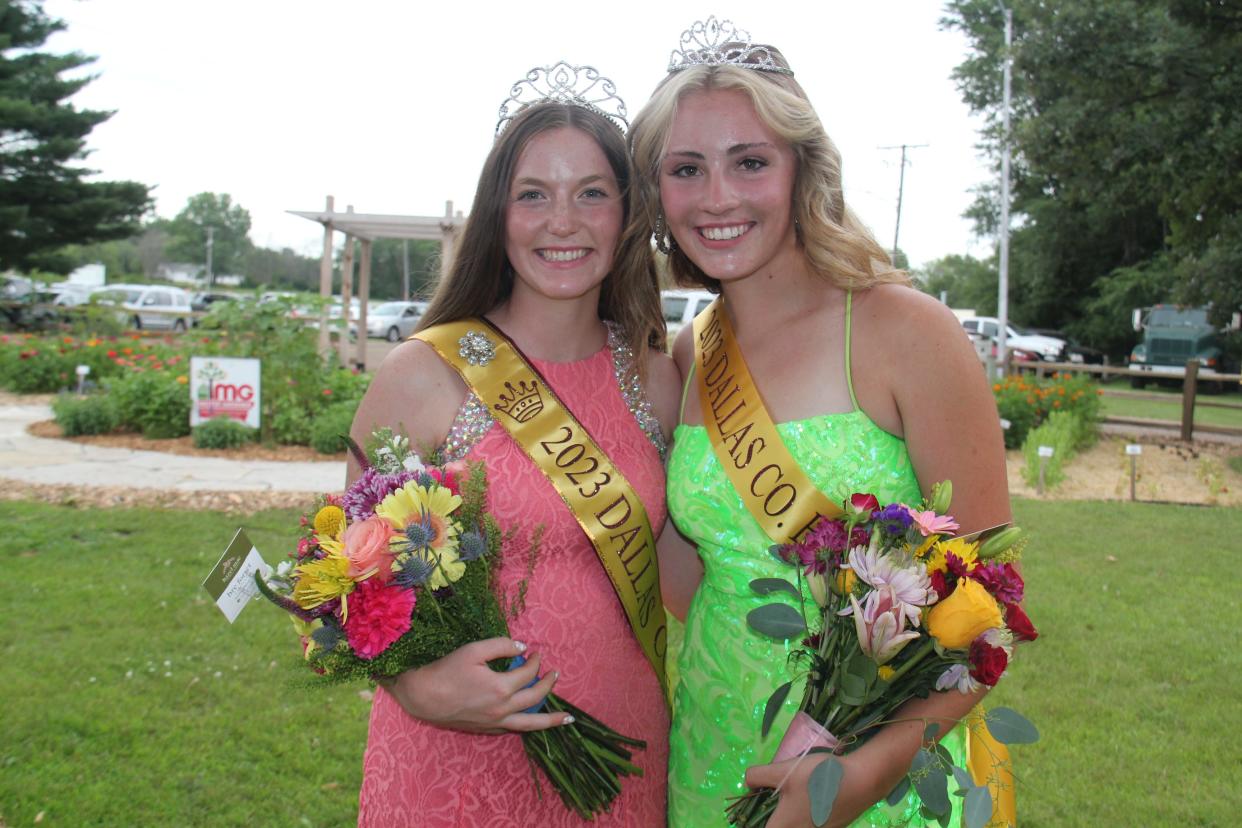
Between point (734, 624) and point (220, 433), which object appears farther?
point (220, 433)

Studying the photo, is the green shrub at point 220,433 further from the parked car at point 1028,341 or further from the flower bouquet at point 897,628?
the parked car at point 1028,341

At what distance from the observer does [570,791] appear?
170cm

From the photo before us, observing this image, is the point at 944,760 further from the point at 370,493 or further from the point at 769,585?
the point at 370,493

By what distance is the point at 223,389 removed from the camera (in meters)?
8.18

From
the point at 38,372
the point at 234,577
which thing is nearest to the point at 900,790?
the point at 234,577

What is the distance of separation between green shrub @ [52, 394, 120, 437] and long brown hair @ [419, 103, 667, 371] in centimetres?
782

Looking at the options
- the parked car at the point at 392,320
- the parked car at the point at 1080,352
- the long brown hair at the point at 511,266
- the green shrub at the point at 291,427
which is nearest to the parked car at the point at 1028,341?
the parked car at the point at 1080,352

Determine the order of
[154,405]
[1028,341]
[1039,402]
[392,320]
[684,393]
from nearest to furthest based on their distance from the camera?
[684,393] < [154,405] < [1039,402] < [392,320] < [1028,341]

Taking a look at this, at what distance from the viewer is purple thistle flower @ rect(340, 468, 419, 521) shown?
1488mm

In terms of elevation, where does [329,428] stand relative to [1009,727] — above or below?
below

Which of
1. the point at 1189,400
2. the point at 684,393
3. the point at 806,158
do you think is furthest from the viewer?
the point at 1189,400

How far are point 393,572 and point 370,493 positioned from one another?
0.47 ft

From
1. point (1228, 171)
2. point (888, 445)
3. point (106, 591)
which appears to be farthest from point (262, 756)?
point (1228, 171)

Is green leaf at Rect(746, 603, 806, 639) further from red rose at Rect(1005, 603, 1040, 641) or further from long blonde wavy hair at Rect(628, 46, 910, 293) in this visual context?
long blonde wavy hair at Rect(628, 46, 910, 293)
